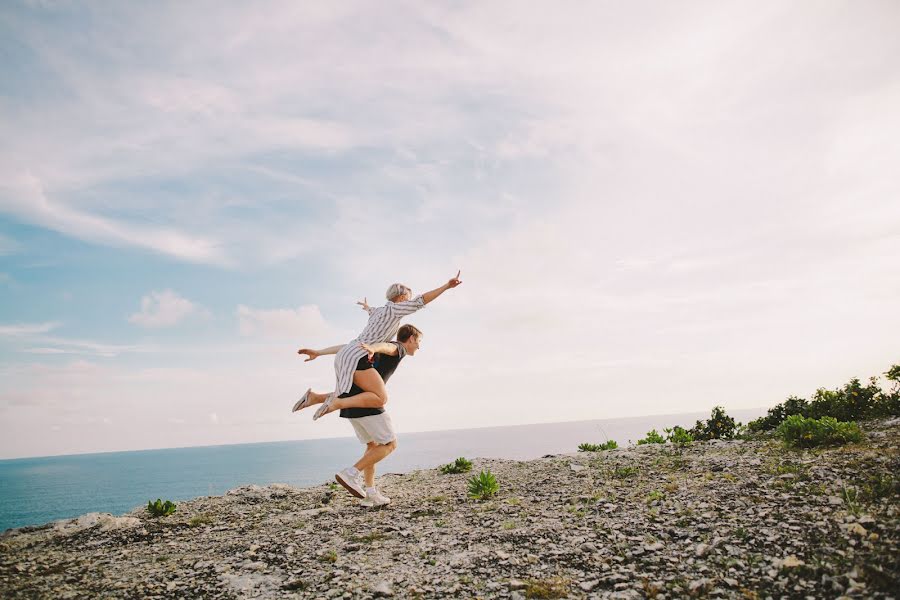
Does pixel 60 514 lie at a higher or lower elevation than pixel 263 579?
lower

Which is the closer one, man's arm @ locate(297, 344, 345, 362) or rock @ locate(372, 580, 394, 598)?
rock @ locate(372, 580, 394, 598)

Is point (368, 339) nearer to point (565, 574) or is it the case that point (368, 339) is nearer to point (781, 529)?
point (565, 574)

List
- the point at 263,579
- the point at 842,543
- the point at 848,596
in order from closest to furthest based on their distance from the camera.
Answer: the point at 848,596
the point at 842,543
the point at 263,579

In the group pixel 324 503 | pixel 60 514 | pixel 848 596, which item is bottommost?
pixel 60 514

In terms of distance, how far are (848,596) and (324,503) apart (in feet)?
30.5

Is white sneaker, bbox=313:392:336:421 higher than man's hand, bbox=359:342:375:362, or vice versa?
man's hand, bbox=359:342:375:362

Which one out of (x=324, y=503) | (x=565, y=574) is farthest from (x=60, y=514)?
(x=565, y=574)

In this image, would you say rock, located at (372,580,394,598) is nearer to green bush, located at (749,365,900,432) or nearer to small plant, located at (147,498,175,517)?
small plant, located at (147,498,175,517)

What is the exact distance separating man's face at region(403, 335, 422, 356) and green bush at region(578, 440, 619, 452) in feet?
28.2

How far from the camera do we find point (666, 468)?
9.98 meters

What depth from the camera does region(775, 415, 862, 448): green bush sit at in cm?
907

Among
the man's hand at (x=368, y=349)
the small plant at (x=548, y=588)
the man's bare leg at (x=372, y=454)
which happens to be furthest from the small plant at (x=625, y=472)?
the man's hand at (x=368, y=349)

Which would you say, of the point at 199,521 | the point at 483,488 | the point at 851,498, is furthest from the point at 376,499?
the point at 851,498

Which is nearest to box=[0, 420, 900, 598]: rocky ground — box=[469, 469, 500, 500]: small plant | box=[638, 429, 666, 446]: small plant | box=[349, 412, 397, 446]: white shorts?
box=[469, 469, 500, 500]: small plant
